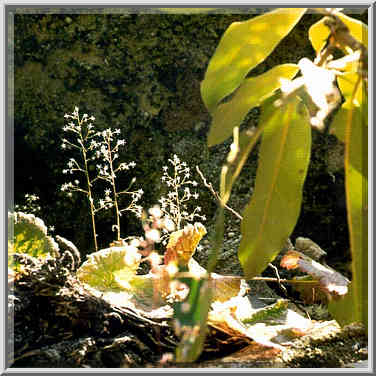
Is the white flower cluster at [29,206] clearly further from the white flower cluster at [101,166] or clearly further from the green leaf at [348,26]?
the green leaf at [348,26]

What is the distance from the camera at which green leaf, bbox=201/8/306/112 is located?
950 millimetres

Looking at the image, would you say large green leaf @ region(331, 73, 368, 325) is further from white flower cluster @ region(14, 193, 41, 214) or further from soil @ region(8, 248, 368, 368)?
white flower cluster @ region(14, 193, 41, 214)

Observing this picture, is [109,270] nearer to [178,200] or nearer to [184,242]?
[184,242]

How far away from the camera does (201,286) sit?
0.65m

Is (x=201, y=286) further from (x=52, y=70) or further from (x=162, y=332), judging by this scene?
(x=52, y=70)

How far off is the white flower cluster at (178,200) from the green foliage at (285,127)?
250 mm

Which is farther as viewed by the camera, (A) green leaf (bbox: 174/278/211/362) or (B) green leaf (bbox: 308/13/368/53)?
(B) green leaf (bbox: 308/13/368/53)

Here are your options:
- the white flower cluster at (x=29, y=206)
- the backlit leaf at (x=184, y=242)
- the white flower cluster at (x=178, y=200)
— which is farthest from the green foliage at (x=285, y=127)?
the white flower cluster at (x=29, y=206)

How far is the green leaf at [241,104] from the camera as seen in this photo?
0.95 m

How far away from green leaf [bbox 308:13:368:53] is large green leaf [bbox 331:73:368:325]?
9 centimetres

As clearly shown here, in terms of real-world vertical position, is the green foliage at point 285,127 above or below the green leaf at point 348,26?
below

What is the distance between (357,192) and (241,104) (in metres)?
0.23

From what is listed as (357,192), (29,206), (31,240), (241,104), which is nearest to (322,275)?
(357,192)

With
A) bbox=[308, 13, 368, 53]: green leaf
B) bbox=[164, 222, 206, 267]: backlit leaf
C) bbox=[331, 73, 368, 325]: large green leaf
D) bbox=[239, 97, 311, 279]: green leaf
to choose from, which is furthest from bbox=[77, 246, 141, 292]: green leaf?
bbox=[308, 13, 368, 53]: green leaf
